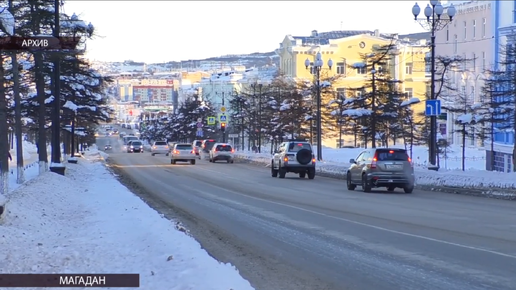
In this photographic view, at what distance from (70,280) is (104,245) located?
3220 millimetres

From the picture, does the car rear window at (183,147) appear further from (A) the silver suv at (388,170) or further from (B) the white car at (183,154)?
(A) the silver suv at (388,170)

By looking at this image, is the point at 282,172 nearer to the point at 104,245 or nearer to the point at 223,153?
the point at 223,153

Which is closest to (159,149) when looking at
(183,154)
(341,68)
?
(183,154)

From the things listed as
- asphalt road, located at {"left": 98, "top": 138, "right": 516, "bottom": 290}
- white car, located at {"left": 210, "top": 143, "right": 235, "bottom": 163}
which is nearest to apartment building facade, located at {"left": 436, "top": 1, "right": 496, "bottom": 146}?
white car, located at {"left": 210, "top": 143, "right": 235, "bottom": 163}

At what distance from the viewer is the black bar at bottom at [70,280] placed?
8.95 meters

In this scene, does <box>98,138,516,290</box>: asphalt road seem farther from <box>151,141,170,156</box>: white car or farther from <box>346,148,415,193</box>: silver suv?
<box>151,141,170,156</box>: white car

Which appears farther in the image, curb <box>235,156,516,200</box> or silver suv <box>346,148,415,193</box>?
silver suv <box>346,148,415,193</box>

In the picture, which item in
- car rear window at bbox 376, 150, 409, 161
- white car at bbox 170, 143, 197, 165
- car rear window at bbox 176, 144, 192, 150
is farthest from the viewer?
car rear window at bbox 176, 144, 192, 150

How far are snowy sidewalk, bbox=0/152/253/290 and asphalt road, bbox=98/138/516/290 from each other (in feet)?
2.59

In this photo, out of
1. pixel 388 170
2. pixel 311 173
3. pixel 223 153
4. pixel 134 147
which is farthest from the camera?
pixel 134 147

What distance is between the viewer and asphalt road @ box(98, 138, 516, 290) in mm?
10180

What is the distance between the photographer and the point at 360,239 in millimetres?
14172

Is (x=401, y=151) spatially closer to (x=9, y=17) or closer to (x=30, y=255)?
(x=9, y=17)

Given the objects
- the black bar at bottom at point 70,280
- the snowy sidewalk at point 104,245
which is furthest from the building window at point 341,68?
the black bar at bottom at point 70,280
